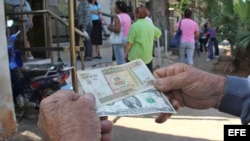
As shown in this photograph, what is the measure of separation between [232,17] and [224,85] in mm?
9170

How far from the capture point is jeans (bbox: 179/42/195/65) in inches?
319

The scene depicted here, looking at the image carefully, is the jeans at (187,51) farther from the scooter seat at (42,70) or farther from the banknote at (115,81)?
the banknote at (115,81)

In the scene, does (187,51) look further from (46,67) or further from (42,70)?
(42,70)

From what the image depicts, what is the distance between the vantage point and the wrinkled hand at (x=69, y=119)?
129cm

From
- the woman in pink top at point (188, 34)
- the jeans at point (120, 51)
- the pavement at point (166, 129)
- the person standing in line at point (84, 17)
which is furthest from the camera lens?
the woman in pink top at point (188, 34)

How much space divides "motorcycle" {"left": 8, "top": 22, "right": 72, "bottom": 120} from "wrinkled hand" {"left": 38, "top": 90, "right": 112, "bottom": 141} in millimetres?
3325

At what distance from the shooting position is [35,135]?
4480 mm

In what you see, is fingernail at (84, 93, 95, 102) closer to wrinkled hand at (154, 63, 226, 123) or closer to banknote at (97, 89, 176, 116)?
banknote at (97, 89, 176, 116)

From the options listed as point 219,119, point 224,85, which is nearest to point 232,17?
point 219,119

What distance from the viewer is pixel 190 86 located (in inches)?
76.5

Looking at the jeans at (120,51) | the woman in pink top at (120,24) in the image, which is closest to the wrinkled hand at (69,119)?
the woman in pink top at (120,24)

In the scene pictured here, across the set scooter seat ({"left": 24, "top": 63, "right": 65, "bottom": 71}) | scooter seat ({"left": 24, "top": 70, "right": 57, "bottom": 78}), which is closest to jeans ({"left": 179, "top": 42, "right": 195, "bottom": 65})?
scooter seat ({"left": 24, "top": 63, "right": 65, "bottom": 71})

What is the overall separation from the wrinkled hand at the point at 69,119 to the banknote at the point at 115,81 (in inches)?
5.9

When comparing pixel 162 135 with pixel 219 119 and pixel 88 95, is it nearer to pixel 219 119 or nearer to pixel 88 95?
pixel 219 119
